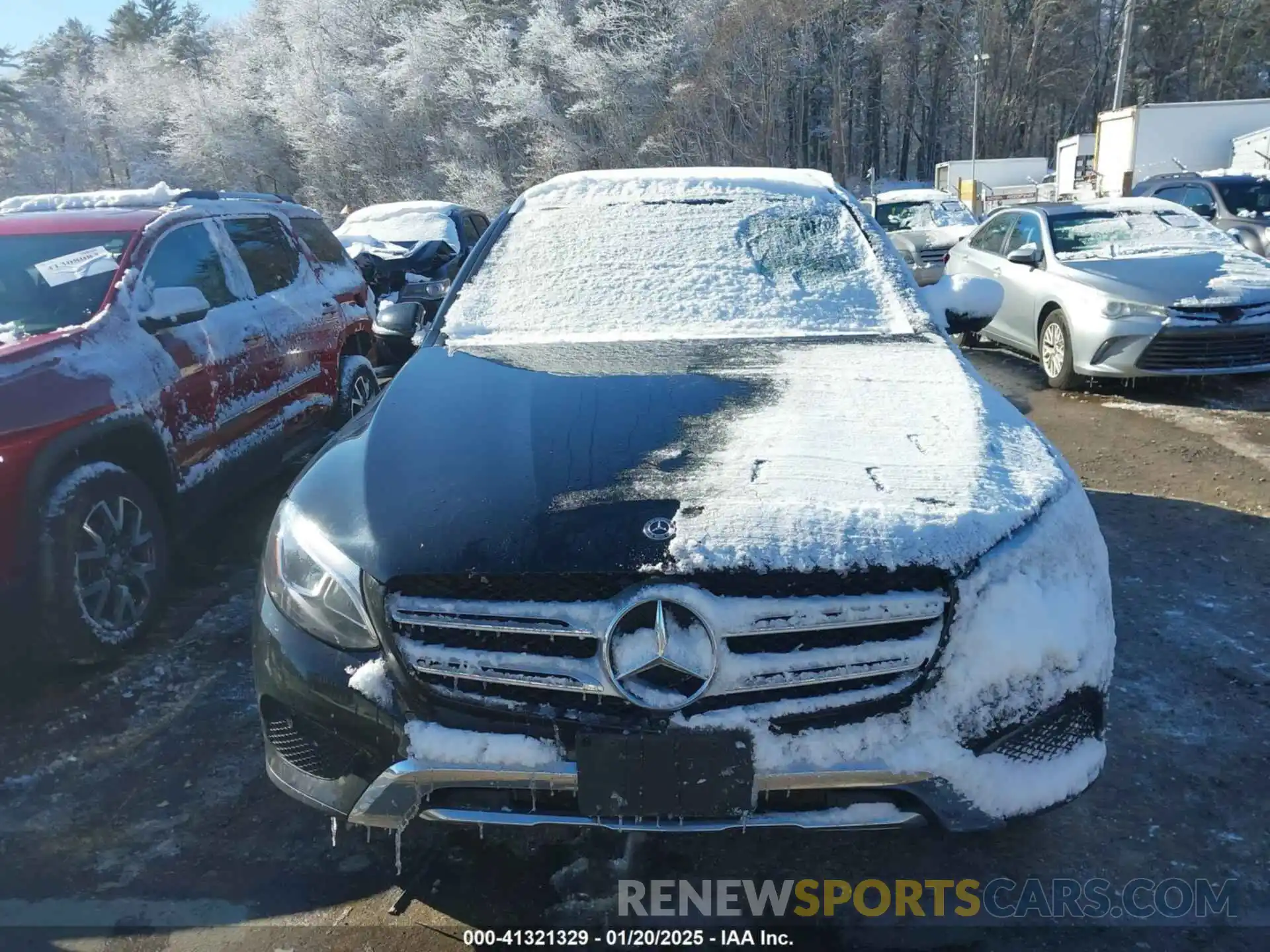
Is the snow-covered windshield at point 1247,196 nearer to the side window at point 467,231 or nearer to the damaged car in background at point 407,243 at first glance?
the damaged car in background at point 407,243

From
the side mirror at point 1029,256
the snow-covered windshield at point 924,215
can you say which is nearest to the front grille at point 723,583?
the side mirror at point 1029,256

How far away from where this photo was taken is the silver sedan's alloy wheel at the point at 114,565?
11.4 feet

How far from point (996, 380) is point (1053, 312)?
0.85m

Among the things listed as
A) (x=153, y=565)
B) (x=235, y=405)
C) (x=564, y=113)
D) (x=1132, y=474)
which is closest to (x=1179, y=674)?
(x=1132, y=474)

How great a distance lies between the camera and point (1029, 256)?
807cm

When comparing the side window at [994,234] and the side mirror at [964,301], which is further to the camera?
the side window at [994,234]

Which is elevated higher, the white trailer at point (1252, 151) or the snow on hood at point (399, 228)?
the snow on hood at point (399, 228)

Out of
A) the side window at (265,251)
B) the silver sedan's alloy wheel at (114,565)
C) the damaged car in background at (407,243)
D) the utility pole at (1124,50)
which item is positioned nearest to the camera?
the silver sedan's alloy wheel at (114,565)

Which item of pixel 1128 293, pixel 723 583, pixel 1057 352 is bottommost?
pixel 1057 352

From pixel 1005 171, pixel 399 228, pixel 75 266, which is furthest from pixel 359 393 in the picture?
pixel 1005 171

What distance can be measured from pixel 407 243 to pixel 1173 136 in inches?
715

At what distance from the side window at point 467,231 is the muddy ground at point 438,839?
899 cm

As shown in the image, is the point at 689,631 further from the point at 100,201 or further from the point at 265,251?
the point at 100,201

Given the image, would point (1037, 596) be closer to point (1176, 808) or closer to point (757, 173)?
point (1176, 808)
